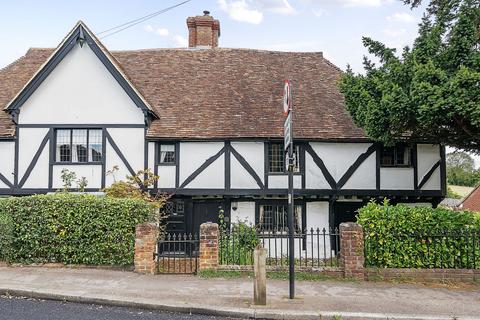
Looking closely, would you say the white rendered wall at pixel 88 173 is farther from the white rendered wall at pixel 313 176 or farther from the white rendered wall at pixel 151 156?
the white rendered wall at pixel 313 176

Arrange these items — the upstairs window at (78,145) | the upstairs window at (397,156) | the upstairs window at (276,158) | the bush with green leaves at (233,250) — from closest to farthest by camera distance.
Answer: the bush with green leaves at (233,250) < the upstairs window at (78,145) < the upstairs window at (276,158) < the upstairs window at (397,156)

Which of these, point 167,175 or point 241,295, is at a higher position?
point 167,175

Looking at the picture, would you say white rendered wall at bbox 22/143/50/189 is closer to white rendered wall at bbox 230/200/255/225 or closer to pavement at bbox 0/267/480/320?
pavement at bbox 0/267/480/320

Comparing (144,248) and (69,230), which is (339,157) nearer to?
(144,248)

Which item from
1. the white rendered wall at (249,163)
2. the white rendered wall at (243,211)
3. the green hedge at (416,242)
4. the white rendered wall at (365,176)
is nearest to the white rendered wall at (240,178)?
the white rendered wall at (249,163)

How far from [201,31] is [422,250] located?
1533cm

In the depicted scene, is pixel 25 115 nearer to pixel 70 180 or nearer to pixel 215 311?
pixel 70 180

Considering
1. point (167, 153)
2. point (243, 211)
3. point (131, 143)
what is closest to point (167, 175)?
point (167, 153)

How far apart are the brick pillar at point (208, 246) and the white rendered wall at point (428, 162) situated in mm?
9059

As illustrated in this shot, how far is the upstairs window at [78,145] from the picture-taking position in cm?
1509

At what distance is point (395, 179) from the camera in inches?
594


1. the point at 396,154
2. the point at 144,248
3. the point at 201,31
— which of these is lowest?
the point at 144,248

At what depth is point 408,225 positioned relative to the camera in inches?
377

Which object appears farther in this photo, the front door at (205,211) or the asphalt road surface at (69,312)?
the front door at (205,211)
